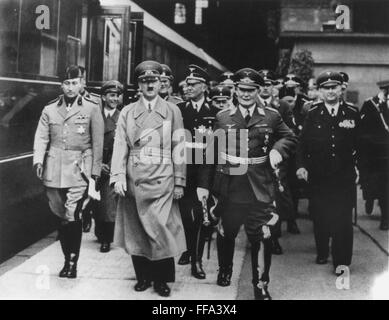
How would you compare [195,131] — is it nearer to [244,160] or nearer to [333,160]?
[244,160]

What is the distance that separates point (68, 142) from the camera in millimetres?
4777

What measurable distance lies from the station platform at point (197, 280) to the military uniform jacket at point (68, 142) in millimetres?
868

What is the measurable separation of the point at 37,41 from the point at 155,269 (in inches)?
118

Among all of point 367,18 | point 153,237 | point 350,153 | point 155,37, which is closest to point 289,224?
point 350,153

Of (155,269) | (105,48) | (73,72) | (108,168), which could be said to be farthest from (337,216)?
(105,48)

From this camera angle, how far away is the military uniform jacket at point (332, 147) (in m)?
5.20

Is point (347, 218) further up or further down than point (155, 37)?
further down

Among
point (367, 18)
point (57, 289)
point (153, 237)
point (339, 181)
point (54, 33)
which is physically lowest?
point (57, 289)

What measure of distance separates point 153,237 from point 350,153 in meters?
2.15

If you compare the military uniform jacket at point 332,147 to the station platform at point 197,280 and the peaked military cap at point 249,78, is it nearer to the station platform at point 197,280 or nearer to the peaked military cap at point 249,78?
the station platform at point 197,280
